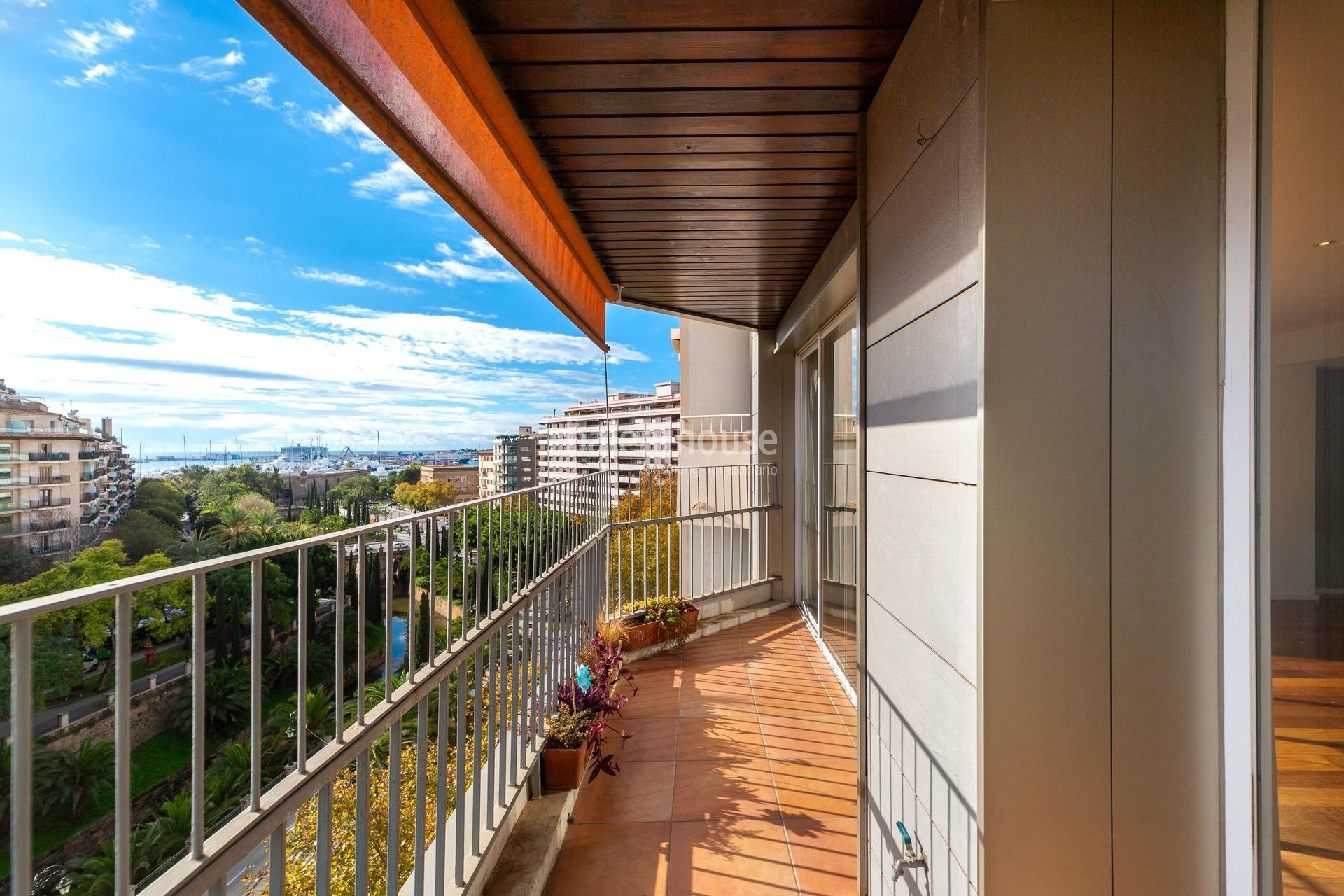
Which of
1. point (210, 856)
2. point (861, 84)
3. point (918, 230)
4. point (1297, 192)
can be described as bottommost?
point (210, 856)

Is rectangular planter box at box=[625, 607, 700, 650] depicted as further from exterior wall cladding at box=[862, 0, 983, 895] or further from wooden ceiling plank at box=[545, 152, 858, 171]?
wooden ceiling plank at box=[545, 152, 858, 171]

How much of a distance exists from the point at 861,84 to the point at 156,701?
2.02m

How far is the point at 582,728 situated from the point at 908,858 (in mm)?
1468

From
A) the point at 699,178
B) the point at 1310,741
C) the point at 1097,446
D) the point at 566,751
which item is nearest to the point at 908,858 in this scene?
the point at 1310,741

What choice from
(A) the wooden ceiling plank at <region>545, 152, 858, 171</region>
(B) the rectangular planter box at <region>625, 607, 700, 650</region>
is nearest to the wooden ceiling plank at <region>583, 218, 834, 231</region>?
(A) the wooden ceiling plank at <region>545, 152, 858, 171</region>

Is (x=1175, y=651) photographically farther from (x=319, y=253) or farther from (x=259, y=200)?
(x=319, y=253)

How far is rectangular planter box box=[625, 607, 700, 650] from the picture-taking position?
14.4ft

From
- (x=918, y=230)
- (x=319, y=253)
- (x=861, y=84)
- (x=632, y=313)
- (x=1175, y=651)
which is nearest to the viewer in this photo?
(x=1175, y=651)

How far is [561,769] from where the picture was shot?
2488 mm

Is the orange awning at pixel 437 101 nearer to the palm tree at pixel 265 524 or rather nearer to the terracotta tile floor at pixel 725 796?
the palm tree at pixel 265 524

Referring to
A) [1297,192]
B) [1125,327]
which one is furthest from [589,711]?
[1297,192]

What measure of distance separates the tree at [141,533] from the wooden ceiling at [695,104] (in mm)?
1254

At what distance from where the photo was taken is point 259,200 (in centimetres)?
2556

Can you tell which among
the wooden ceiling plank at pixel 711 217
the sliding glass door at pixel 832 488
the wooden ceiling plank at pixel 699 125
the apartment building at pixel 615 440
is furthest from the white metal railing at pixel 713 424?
the wooden ceiling plank at pixel 699 125
